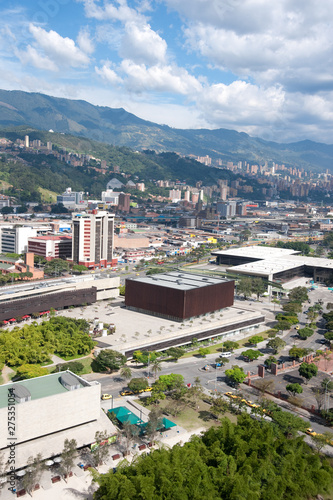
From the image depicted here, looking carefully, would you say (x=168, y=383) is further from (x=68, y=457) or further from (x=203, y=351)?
(x=68, y=457)

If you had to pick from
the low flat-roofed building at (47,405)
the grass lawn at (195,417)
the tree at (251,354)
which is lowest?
the grass lawn at (195,417)

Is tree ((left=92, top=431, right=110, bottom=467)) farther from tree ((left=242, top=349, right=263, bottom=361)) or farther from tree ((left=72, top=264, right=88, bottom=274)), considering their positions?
tree ((left=72, top=264, right=88, bottom=274))

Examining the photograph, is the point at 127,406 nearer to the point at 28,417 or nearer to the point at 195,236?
the point at 28,417

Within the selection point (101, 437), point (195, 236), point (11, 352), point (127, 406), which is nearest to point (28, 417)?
point (101, 437)

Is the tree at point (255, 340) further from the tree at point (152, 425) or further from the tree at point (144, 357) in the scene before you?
the tree at point (152, 425)

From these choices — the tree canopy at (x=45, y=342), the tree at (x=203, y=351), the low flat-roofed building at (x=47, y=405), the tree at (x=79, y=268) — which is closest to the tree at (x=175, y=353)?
the tree at (x=203, y=351)

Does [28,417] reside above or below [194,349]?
above
